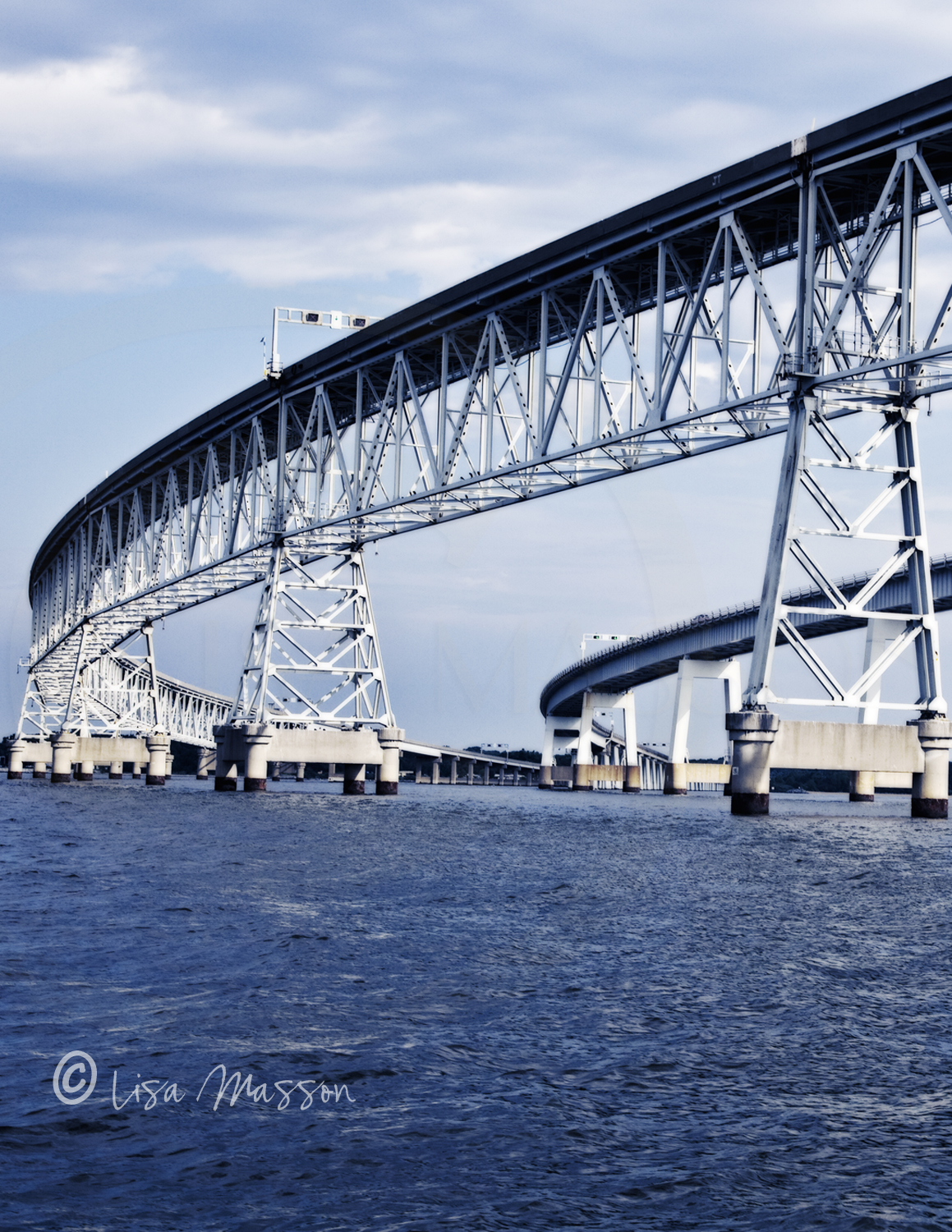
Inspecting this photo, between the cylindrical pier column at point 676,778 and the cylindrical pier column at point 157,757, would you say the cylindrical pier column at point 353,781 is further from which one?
the cylindrical pier column at point 676,778

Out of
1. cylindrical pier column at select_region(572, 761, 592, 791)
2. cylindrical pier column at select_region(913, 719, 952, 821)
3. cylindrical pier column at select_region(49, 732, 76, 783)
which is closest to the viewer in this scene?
cylindrical pier column at select_region(913, 719, 952, 821)

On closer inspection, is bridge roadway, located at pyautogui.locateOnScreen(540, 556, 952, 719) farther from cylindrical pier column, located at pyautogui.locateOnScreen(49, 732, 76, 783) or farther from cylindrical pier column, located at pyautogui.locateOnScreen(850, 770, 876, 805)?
cylindrical pier column, located at pyautogui.locateOnScreen(49, 732, 76, 783)

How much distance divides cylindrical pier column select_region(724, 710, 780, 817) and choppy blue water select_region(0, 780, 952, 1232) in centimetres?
1499

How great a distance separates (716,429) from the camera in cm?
3894

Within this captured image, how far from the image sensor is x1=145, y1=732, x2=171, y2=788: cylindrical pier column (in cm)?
8512

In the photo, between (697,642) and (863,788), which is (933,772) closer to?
(863,788)

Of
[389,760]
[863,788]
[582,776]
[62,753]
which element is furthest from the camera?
[582,776]

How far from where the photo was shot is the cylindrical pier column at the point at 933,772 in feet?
118

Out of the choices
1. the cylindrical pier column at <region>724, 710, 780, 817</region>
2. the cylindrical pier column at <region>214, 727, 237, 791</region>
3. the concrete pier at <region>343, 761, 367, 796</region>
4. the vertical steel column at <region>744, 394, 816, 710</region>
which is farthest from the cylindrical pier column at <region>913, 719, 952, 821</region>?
the cylindrical pier column at <region>214, 727, 237, 791</region>

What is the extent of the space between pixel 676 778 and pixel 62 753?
4035 cm

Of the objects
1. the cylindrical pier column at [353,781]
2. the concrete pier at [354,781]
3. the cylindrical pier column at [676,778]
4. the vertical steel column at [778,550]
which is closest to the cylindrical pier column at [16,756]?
the concrete pier at [354,781]

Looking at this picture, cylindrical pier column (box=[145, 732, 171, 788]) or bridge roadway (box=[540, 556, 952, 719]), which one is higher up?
bridge roadway (box=[540, 556, 952, 719])

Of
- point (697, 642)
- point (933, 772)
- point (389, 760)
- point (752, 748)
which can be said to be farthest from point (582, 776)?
point (752, 748)

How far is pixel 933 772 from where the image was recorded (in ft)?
124
